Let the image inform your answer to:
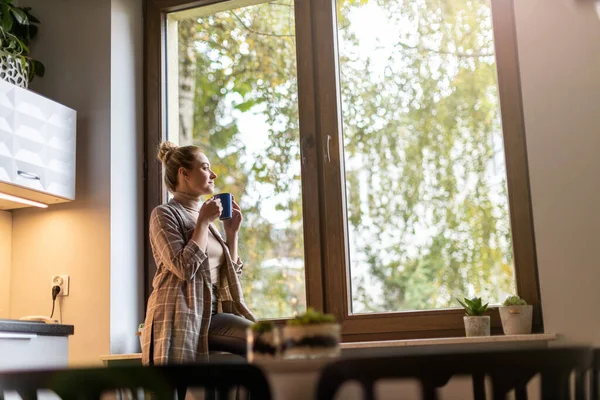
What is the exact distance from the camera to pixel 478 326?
117 inches

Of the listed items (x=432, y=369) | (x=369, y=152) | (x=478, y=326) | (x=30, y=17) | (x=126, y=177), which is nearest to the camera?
(x=432, y=369)

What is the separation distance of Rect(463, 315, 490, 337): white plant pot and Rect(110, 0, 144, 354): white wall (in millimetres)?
1535

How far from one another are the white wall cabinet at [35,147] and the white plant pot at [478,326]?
1.85m

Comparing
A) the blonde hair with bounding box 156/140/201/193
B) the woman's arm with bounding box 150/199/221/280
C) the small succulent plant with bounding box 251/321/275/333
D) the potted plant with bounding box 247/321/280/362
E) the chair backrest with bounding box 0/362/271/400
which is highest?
the blonde hair with bounding box 156/140/201/193

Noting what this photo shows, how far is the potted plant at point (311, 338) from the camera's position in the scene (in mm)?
1236

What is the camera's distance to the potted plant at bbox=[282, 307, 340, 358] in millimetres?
1236

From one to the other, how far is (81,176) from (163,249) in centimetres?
98

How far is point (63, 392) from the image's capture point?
1.05 meters

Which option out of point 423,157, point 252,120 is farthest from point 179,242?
point 423,157

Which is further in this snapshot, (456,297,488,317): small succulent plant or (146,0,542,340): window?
(146,0,542,340): window

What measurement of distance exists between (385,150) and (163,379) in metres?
2.53

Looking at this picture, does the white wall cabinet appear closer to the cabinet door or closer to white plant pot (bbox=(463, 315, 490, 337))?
the cabinet door

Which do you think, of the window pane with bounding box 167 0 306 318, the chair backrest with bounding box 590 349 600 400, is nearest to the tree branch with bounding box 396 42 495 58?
the window pane with bounding box 167 0 306 318

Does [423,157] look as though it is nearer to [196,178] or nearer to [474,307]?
→ [474,307]
